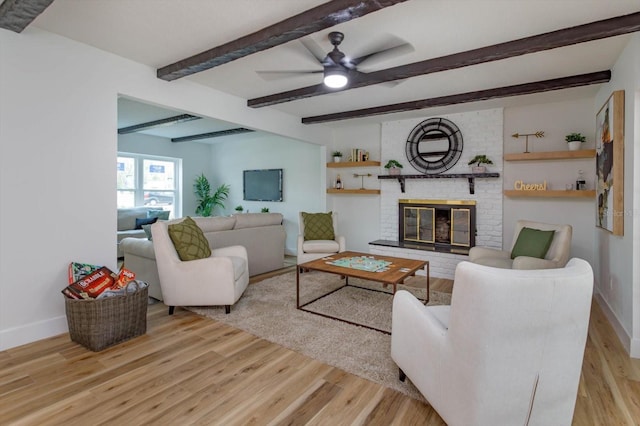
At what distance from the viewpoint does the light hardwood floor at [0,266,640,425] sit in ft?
5.87

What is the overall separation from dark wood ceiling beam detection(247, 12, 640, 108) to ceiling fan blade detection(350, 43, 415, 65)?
0.70m

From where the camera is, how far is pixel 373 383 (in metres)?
2.09

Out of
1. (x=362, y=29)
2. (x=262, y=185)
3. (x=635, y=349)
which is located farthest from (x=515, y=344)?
(x=262, y=185)

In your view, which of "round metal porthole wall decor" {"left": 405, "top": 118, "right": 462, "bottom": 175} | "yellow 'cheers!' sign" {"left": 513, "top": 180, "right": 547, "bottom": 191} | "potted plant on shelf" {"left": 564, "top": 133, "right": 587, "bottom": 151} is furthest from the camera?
"round metal porthole wall decor" {"left": 405, "top": 118, "right": 462, "bottom": 175}

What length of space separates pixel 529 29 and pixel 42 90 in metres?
3.78

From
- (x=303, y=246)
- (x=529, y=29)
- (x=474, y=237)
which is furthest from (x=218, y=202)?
(x=529, y=29)

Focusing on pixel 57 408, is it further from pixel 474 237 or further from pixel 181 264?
pixel 474 237

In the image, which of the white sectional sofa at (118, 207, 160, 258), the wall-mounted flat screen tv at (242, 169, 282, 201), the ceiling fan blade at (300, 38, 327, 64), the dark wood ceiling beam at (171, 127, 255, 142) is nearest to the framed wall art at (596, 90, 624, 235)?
the ceiling fan blade at (300, 38, 327, 64)

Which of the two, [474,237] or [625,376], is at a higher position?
[474,237]

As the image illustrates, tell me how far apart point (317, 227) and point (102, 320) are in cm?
314

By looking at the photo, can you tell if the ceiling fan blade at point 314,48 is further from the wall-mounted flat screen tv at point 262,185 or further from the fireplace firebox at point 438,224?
the wall-mounted flat screen tv at point 262,185

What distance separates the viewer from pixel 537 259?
315cm

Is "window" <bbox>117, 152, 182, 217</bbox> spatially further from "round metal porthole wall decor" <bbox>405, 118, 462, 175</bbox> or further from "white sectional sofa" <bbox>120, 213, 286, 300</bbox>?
"round metal porthole wall decor" <bbox>405, 118, 462, 175</bbox>

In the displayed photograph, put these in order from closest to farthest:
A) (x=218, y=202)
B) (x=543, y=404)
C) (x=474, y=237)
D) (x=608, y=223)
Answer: (x=543, y=404) → (x=608, y=223) → (x=474, y=237) → (x=218, y=202)
